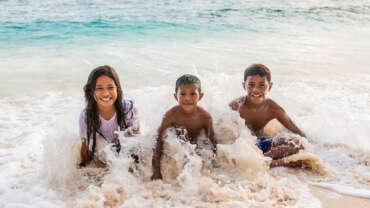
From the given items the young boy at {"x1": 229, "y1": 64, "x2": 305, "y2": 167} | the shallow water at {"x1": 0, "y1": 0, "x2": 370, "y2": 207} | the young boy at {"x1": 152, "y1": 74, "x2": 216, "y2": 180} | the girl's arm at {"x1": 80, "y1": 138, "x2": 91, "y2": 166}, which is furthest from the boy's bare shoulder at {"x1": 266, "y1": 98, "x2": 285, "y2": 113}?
the girl's arm at {"x1": 80, "y1": 138, "x2": 91, "y2": 166}

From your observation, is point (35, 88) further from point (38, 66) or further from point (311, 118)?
point (311, 118)

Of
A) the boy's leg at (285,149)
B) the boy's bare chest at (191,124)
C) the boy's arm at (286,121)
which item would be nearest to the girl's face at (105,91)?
the boy's bare chest at (191,124)

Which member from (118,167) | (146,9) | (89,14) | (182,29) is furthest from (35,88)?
(146,9)

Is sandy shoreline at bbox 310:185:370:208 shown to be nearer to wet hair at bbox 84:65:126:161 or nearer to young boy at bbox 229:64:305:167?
young boy at bbox 229:64:305:167

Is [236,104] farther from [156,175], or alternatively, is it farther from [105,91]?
[105,91]

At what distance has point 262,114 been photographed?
3.95 meters

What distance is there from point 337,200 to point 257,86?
59.1 inches

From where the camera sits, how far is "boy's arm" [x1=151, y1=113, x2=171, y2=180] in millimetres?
3184

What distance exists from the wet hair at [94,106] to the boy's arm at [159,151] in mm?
436

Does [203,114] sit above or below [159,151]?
above

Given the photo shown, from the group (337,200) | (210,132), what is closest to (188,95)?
(210,132)

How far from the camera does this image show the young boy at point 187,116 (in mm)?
3361

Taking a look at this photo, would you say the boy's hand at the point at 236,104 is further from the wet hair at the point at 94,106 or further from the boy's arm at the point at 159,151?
the wet hair at the point at 94,106

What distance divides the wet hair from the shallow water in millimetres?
259
